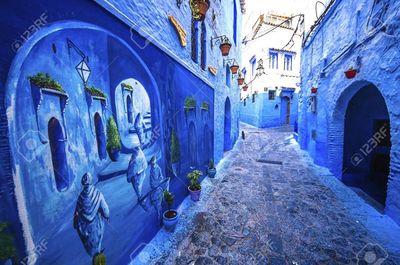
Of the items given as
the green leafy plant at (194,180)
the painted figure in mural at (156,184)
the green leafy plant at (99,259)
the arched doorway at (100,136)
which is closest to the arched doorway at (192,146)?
the green leafy plant at (194,180)

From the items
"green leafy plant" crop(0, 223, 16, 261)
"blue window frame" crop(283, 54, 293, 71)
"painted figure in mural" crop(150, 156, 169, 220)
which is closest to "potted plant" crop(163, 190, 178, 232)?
"painted figure in mural" crop(150, 156, 169, 220)

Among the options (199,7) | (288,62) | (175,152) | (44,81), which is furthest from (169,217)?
(288,62)

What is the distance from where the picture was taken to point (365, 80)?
4.91 m

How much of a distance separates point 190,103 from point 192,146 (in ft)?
4.38

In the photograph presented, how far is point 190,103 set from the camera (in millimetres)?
5160

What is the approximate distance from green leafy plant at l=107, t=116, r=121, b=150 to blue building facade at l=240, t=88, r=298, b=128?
1959 centimetres

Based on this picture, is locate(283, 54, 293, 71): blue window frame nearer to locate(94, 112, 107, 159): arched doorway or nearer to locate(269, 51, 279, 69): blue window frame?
locate(269, 51, 279, 69): blue window frame

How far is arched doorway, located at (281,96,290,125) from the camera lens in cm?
2140

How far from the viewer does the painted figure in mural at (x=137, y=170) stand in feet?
9.38

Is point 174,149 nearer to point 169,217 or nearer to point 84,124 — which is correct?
point 169,217

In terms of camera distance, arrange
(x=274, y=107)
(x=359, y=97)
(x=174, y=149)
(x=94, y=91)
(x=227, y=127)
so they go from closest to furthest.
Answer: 1. (x=94, y=91)
2. (x=174, y=149)
3. (x=359, y=97)
4. (x=227, y=127)
5. (x=274, y=107)

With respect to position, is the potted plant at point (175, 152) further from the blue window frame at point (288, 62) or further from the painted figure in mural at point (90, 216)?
the blue window frame at point (288, 62)

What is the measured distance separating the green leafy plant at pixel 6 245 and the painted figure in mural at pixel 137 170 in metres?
1.45

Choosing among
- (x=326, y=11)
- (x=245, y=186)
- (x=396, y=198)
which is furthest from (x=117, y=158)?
(x=326, y=11)
